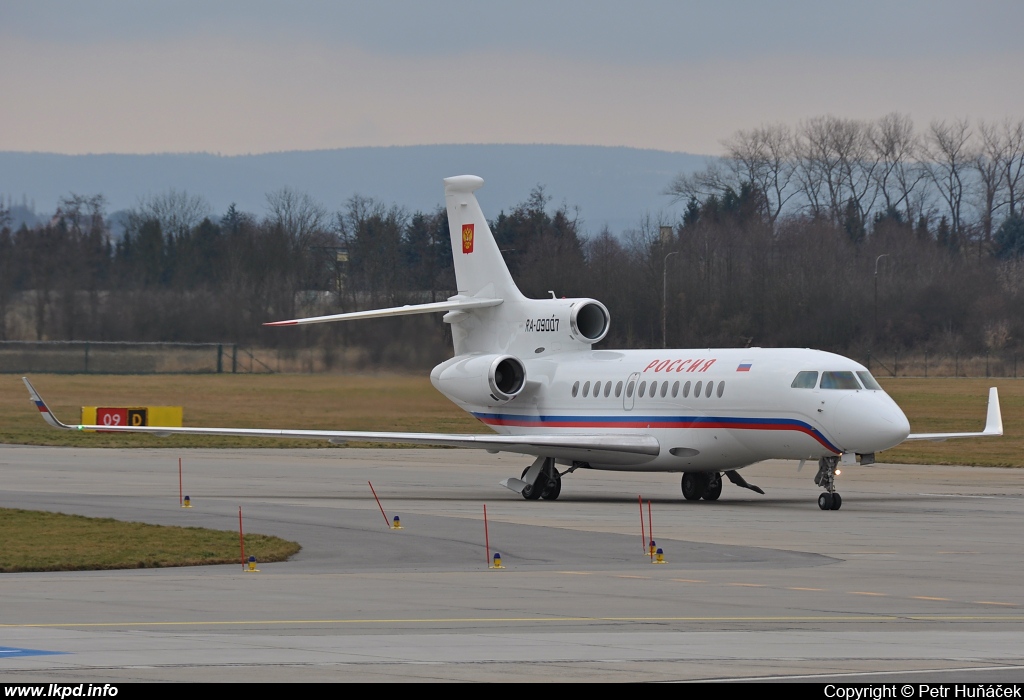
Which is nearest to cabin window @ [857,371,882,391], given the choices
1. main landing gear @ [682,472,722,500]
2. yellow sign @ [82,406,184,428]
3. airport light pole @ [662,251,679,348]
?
main landing gear @ [682,472,722,500]

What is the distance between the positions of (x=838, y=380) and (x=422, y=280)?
3016cm

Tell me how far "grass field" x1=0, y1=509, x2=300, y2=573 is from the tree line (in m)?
21.3

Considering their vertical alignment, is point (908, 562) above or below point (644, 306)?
below

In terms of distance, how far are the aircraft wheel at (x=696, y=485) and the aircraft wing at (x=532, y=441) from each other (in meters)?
1.17

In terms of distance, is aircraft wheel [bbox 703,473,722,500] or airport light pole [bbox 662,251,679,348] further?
airport light pole [bbox 662,251,679,348]

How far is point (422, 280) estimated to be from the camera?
58031mm

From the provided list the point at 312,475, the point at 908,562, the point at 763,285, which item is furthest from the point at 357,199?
the point at 908,562

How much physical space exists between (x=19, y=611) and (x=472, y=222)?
23.9 metres

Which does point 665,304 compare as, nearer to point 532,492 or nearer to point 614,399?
point 614,399

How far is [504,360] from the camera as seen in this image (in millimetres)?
34906

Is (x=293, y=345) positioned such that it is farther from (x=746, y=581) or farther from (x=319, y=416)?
(x=746, y=581)

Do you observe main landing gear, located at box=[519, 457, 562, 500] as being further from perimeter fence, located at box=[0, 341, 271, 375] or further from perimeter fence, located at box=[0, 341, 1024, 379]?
perimeter fence, located at box=[0, 341, 271, 375]

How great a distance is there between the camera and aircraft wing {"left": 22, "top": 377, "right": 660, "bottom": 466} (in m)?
31.7

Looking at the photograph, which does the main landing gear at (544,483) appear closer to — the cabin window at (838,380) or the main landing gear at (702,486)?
the main landing gear at (702,486)
